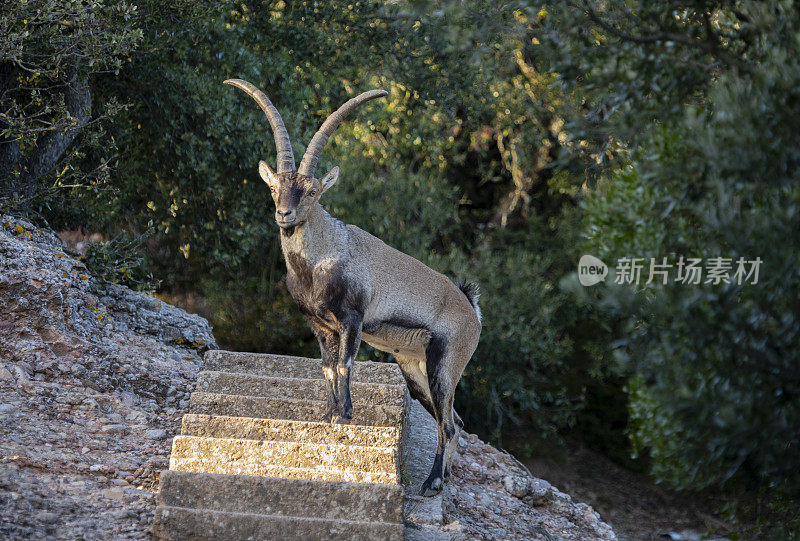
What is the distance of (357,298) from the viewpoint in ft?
23.9

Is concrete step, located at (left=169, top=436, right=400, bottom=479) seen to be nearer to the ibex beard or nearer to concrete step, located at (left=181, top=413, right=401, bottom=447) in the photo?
concrete step, located at (left=181, top=413, right=401, bottom=447)

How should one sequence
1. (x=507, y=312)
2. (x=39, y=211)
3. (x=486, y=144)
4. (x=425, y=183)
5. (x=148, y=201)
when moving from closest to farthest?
(x=39, y=211), (x=148, y=201), (x=507, y=312), (x=425, y=183), (x=486, y=144)

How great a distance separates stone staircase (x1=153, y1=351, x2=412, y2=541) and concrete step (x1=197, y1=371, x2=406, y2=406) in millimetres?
248

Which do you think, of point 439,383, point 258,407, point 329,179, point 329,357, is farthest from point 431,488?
point 329,179

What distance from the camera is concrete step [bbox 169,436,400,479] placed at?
6395 millimetres

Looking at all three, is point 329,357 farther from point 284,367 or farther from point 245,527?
point 245,527

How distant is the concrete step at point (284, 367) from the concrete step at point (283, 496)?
7.93ft

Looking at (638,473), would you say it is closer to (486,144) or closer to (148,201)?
(486,144)

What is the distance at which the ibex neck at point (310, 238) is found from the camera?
709 cm

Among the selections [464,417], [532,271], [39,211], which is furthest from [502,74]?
[39,211]

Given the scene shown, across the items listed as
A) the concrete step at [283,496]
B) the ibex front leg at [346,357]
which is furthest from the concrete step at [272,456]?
the ibex front leg at [346,357]

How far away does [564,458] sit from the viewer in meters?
16.3

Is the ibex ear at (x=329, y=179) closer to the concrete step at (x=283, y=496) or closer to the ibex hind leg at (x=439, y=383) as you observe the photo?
the ibex hind leg at (x=439, y=383)

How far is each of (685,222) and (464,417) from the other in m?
9.67
